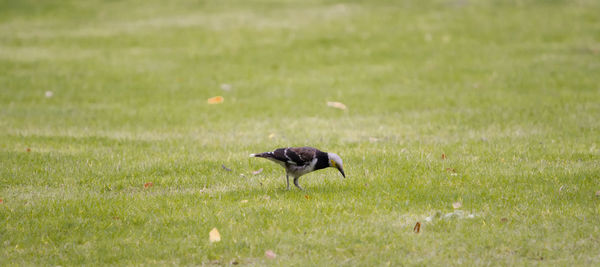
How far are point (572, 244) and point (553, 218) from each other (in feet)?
2.08

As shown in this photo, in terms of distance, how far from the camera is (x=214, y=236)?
250 inches

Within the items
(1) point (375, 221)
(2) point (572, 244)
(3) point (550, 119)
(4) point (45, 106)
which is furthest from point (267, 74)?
(2) point (572, 244)

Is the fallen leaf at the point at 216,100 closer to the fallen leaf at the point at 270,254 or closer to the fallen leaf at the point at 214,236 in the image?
the fallen leaf at the point at 214,236

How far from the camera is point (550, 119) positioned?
38.5 ft

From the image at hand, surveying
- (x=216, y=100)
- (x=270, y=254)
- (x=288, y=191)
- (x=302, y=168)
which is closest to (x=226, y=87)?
(x=216, y=100)

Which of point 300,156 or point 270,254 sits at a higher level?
point 300,156

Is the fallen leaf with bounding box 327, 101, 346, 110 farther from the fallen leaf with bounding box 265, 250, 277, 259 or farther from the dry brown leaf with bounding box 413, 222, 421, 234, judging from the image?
the fallen leaf with bounding box 265, 250, 277, 259

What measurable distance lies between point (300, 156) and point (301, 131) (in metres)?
4.18

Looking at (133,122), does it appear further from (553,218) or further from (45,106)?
(553,218)

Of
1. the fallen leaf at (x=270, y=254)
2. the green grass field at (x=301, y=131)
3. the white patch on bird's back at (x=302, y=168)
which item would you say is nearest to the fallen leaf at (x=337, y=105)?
the green grass field at (x=301, y=131)

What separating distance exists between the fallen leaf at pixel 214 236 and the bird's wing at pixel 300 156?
131 cm

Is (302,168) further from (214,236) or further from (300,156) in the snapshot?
(214,236)

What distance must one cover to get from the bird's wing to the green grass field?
485 millimetres

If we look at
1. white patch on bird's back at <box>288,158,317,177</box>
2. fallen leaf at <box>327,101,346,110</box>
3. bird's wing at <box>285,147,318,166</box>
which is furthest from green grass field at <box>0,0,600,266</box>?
bird's wing at <box>285,147,318,166</box>
